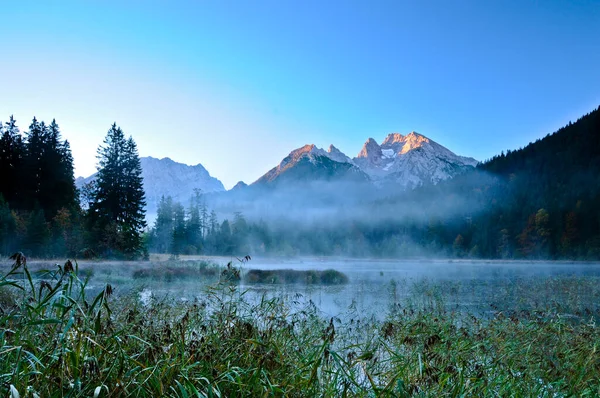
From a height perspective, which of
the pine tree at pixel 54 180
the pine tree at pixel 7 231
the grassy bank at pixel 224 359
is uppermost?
the pine tree at pixel 54 180

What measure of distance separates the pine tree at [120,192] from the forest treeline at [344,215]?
0.42 feet

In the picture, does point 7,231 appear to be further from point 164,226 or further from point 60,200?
point 164,226

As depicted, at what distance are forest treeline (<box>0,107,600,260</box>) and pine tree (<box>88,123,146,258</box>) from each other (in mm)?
128

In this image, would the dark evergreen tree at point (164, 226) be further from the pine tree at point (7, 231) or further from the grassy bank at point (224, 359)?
the grassy bank at point (224, 359)

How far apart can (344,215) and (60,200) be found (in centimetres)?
10908

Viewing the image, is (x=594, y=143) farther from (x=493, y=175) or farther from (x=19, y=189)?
(x=19, y=189)

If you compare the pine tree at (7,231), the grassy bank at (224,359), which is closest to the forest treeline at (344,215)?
the pine tree at (7,231)

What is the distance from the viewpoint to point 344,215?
14062 cm

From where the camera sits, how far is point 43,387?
2314mm

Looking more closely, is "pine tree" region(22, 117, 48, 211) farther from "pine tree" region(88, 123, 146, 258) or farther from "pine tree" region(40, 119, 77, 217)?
"pine tree" region(88, 123, 146, 258)

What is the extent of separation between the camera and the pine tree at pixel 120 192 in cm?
3859

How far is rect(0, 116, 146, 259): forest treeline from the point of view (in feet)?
98.5

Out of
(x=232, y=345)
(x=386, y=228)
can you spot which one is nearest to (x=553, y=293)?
(x=232, y=345)

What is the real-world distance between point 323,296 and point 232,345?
1284 centimetres
